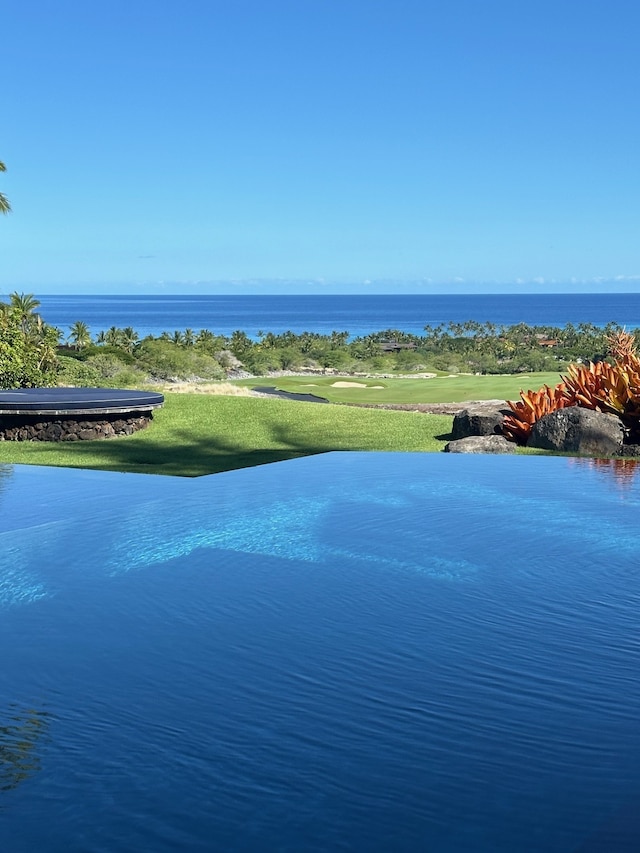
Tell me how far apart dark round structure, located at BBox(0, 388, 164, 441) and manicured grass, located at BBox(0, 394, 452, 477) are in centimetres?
38

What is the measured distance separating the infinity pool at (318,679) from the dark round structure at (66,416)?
21.0ft

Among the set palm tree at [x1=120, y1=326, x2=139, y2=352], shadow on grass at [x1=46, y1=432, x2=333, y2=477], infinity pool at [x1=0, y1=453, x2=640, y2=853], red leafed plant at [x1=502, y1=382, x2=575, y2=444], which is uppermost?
red leafed plant at [x1=502, y1=382, x2=575, y2=444]

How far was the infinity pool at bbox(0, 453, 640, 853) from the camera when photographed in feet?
11.5

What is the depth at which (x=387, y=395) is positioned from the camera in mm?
34438

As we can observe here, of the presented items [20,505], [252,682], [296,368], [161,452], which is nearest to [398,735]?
[252,682]

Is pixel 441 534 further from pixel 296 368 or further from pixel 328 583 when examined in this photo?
pixel 296 368

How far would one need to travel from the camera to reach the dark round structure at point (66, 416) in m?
15.6

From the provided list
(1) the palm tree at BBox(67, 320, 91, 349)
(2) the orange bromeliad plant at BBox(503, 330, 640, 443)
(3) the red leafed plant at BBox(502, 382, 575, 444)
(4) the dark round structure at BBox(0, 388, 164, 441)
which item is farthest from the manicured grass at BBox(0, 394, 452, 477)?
(1) the palm tree at BBox(67, 320, 91, 349)

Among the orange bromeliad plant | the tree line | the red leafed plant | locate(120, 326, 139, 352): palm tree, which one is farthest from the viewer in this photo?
locate(120, 326, 139, 352): palm tree

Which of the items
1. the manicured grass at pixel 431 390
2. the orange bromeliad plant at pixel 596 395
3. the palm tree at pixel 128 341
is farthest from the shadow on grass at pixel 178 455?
the palm tree at pixel 128 341

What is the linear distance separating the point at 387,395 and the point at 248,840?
103 ft

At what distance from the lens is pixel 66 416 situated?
15859mm

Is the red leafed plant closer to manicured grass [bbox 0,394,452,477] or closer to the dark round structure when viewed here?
manicured grass [bbox 0,394,452,477]

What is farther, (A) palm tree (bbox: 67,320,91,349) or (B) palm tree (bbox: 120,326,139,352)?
(B) palm tree (bbox: 120,326,139,352)
